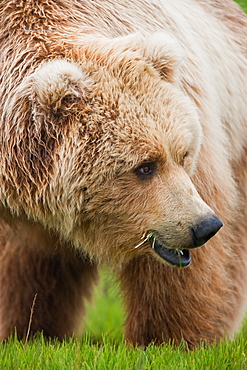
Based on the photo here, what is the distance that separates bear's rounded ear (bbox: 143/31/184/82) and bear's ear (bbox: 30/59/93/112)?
47 centimetres

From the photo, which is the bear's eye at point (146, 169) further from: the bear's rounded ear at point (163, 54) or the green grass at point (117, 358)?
the green grass at point (117, 358)

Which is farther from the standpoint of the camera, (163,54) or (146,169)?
(163,54)

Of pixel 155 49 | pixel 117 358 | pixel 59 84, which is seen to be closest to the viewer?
pixel 59 84

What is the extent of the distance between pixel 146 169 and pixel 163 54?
0.75 meters

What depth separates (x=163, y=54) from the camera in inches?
178

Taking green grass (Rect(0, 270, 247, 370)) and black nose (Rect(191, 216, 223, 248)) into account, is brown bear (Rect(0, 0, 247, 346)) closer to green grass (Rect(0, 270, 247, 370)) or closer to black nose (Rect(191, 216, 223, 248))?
black nose (Rect(191, 216, 223, 248))

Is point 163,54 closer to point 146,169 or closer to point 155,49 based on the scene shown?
point 155,49

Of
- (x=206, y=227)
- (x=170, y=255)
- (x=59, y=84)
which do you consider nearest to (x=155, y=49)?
(x=59, y=84)

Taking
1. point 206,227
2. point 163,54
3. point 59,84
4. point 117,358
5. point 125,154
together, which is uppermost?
point 163,54

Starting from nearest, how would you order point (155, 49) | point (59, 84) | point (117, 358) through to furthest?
1. point (59, 84)
2. point (117, 358)
3. point (155, 49)

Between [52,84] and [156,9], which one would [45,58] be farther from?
[156,9]

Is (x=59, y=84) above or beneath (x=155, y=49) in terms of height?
beneath

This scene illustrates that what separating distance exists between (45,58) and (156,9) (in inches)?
47.2

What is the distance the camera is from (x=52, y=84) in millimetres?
4152
